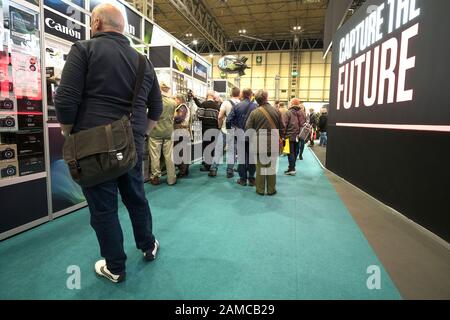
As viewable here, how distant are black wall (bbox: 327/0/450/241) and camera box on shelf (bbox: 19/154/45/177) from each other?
364 centimetres

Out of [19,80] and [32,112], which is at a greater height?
[19,80]

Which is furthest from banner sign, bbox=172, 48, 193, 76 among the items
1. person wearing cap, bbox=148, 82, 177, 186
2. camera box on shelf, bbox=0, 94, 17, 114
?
camera box on shelf, bbox=0, 94, 17, 114

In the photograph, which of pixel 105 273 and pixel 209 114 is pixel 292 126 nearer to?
pixel 209 114

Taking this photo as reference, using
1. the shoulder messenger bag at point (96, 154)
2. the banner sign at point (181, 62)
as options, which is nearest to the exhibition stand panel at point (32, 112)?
the shoulder messenger bag at point (96, 154)

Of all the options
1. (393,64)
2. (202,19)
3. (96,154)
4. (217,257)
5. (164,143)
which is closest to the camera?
(96,154)

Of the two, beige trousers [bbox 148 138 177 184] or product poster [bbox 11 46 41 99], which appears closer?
product poster [bbox 11 46 41 99]

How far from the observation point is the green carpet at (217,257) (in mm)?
1709

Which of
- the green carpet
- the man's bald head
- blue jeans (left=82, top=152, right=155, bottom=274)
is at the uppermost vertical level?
the man's bald head

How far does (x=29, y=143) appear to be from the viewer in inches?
101

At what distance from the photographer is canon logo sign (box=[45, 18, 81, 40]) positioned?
8.91 feet

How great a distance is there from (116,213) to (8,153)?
1.39 m

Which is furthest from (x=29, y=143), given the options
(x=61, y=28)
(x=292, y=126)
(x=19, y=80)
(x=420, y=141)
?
(x=292, y=126)

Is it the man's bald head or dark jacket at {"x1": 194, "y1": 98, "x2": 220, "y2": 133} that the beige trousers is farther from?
the man's bald head

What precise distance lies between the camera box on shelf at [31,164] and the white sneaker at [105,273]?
Answer: 127 centimetres
